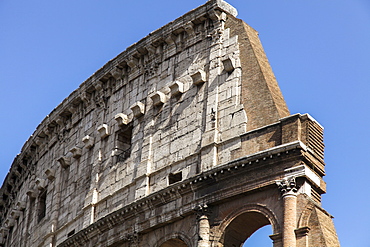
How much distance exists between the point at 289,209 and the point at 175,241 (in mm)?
5524

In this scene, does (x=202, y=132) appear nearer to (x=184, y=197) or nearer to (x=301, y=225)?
(x=184, y=197)

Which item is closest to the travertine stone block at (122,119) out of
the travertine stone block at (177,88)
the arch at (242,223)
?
the travertine stone block at (177,88)

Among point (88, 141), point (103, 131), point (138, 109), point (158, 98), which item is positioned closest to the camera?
point (158, 98)

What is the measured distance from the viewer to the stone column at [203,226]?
35.2 meters

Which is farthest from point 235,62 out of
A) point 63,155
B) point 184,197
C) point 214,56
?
point 63,155

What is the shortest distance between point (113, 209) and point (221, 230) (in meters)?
6.63

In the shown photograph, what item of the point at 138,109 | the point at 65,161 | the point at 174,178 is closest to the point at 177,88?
the point at 138,109

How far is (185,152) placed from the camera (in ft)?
125

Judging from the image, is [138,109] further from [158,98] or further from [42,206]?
[42,206]

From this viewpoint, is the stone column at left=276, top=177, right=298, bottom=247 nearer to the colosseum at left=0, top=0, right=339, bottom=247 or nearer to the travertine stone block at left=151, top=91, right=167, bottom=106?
the colosseum at left=0, top=0, right=339, bottom=247

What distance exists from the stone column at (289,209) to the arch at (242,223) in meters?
0.82

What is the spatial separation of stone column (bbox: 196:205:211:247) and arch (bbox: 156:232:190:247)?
880 mm

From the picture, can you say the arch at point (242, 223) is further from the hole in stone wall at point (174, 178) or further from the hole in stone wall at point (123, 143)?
the hole in stone wall at point (123, 143)

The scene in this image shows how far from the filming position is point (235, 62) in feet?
127
